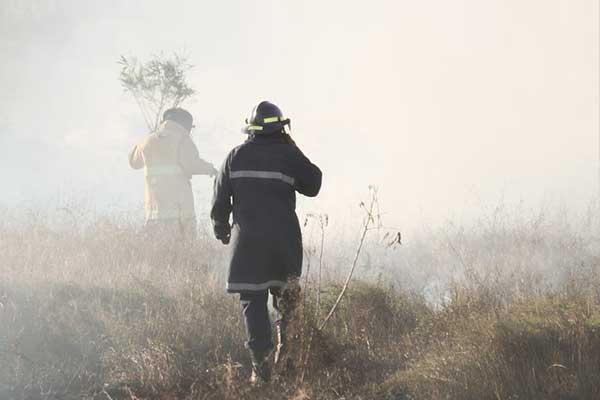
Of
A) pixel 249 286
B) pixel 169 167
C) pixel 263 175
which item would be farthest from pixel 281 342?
pixel 169 167

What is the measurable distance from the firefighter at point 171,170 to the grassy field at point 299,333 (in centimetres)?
106

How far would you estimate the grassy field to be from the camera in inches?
136

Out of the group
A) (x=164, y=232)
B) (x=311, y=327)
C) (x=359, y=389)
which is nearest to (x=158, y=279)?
(x=164, y=232)

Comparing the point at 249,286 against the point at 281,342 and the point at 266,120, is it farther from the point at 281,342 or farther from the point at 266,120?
the point at 266,120

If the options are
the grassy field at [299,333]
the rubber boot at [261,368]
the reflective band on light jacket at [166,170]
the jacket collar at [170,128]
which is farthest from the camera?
the reflective band on light jacket at [166,170]

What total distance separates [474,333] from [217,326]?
6.51ft

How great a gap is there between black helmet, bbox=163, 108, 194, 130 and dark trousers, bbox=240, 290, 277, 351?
15.6 ft

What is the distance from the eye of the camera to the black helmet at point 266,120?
389 cm

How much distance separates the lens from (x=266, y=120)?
3889mm

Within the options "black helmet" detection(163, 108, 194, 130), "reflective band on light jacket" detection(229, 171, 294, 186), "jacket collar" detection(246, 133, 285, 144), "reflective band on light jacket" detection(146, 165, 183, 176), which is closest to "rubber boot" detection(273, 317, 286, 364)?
"reflective band on light jacket" detection(229, 171, 294, 186)

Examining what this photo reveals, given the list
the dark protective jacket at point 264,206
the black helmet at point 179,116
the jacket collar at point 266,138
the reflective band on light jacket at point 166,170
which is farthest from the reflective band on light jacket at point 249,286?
the black helmet at point 179,116

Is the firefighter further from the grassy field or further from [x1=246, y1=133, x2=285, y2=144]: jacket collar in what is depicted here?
[x1=246, y1=133, x2=285, y2=144]: jacket collar

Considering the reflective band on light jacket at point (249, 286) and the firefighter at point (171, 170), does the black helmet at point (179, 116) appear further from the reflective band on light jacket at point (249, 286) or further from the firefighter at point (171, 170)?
the reflective band on light jacket at point (249, 286)

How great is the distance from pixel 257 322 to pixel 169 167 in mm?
4655
